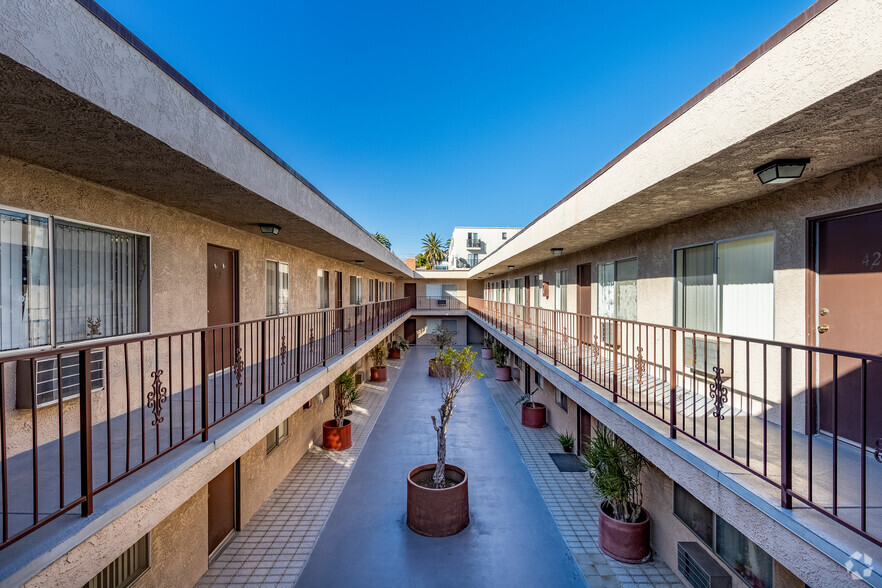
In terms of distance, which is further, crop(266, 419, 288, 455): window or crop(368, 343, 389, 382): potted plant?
crop(368, 343, 389, 382): potted plant

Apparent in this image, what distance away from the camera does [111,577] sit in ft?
13.8

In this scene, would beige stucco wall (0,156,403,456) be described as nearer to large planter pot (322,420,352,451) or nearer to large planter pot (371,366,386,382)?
large planter pot (322,420,352,451)

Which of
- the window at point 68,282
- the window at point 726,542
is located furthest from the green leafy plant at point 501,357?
the window at point 68,282

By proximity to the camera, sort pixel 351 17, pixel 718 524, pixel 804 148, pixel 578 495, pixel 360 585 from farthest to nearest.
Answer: pixel 351 17 < pixel 578 495 < pixel 360 585 < pixel 718 524 < pixel 804 148

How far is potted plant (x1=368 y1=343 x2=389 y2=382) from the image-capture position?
18531 millimetres

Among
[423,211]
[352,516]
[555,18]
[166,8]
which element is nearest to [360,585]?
[352,516]

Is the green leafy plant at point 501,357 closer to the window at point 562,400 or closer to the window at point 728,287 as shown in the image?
the window at point 562,400

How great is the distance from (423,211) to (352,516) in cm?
6864

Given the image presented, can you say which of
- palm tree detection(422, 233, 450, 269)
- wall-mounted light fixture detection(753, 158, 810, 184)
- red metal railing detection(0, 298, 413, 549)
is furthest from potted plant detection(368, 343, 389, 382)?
palm tree detection(422, 233, 450, 269)

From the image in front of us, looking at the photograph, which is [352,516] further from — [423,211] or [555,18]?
[423,211]

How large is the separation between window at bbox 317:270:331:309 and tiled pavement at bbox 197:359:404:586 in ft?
14.5

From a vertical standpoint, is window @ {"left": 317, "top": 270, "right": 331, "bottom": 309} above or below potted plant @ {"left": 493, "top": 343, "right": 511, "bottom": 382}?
above

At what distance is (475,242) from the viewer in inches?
1832

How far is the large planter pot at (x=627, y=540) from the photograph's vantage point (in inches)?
240
